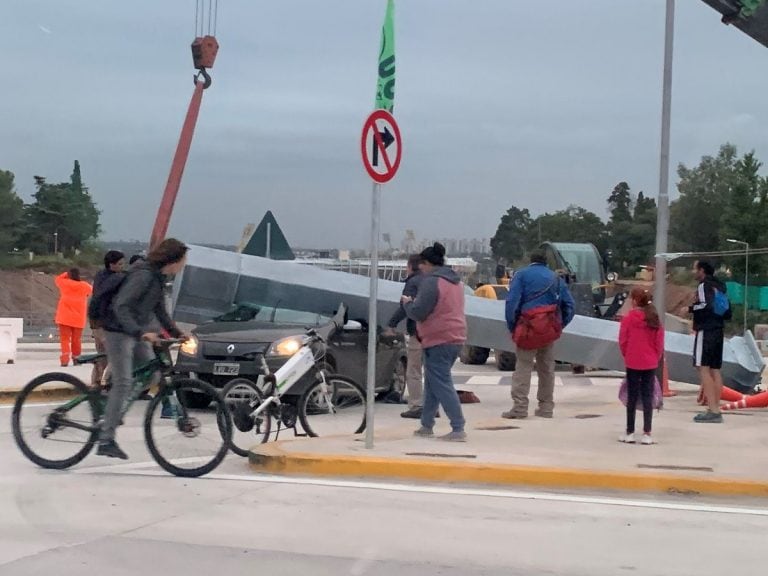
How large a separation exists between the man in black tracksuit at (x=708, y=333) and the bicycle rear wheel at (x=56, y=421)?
6809mm

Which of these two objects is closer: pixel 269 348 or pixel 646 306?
pixel 646 306

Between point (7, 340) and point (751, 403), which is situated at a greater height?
point (7, 340)

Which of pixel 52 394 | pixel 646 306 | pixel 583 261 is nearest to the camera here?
pixel 52 394

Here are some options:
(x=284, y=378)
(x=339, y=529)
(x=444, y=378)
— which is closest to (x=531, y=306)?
(x=444, y=378)

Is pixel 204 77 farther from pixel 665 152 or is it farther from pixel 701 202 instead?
pixel 701 202

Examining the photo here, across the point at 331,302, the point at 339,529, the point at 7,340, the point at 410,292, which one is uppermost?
the point at 410,292

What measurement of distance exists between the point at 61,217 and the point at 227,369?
7903cm

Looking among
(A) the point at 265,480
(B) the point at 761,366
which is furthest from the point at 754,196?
(A) the point at 265,480

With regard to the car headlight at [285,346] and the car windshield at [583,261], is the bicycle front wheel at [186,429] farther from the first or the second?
the car windshield at [583,261]

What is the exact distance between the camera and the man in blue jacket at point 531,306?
11.9 metres

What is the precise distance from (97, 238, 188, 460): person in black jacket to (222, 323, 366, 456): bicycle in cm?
122

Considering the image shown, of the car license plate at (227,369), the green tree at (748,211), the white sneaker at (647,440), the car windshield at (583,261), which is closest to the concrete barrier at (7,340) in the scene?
the car license plate at (227,369)

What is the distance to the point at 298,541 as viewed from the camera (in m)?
6.54

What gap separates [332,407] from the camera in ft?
33.4
